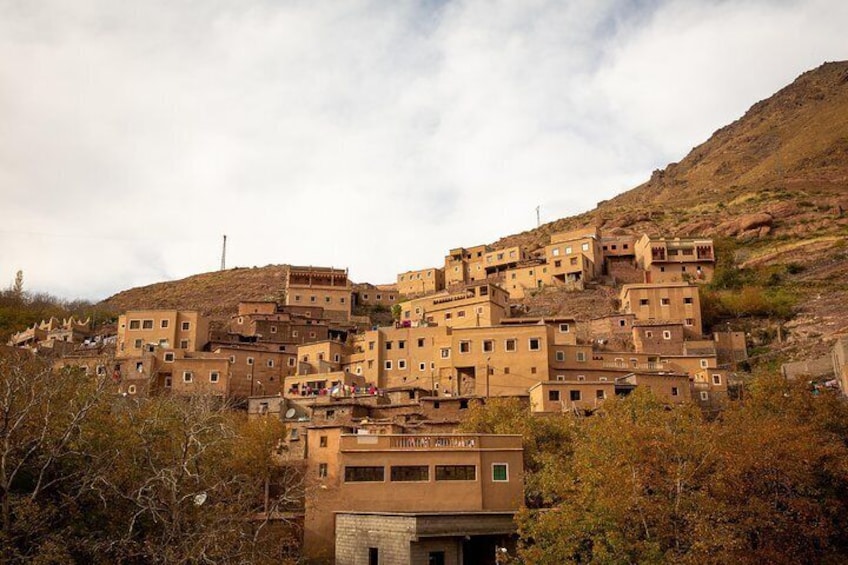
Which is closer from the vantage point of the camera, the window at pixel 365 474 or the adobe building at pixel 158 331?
the window at pixel 365 474

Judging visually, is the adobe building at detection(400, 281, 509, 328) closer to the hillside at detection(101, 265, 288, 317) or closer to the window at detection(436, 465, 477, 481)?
the window at detection(436, 465, 477, 481)

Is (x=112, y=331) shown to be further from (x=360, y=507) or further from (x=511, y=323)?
(x=360, y=507)

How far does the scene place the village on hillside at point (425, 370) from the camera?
33.6m

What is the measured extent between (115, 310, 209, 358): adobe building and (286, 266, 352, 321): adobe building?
57.5 feet

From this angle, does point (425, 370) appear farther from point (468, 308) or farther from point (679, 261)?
point (679, 261)

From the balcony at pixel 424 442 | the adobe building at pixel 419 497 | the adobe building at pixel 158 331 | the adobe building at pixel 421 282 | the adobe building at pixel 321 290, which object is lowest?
the adobe building at pixel 419 497

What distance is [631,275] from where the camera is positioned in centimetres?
7900

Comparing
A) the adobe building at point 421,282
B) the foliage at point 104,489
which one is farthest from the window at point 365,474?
the adobe building at point 421,282

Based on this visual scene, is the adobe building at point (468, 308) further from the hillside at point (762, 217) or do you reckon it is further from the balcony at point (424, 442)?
the balcony at point (424, 442)

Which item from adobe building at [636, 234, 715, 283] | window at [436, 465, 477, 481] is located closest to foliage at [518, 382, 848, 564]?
window at [436, 465, 477, 481]

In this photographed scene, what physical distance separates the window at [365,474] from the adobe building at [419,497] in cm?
4

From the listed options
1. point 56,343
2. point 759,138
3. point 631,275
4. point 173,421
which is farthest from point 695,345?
point 759,138

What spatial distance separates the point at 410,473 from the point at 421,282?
2423 inches

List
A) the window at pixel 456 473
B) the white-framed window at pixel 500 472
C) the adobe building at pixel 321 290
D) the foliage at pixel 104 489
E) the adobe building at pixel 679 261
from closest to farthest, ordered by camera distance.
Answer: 1. the foliage at pixel 104 489
2. the window at pixel 456 473
3. the white-framed window at pixel 500 472
4. the adobe building at pixel 679 261
5. the adobe building at pixel 321 290
